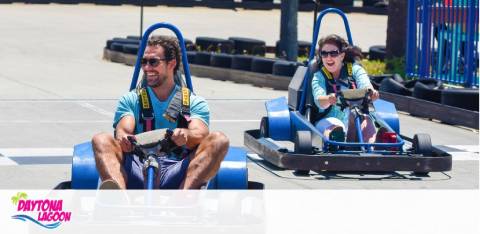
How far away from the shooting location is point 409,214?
807cm

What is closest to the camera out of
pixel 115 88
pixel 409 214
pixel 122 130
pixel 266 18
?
pixel 122 130

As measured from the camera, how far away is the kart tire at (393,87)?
1580 cm

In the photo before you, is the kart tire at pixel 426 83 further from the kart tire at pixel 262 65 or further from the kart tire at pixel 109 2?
the kart tire at pixel 109 2

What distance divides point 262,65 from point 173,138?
12.3 m

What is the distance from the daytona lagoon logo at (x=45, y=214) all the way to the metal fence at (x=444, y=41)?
10287 millimetres

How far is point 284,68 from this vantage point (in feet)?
60.3

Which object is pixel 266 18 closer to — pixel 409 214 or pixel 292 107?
pixel 292 107

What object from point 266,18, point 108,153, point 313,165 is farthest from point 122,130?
point 266,18

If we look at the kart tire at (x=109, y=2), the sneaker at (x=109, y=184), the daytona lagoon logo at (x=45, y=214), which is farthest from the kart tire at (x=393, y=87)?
the kart tire at (x=109, y=2)

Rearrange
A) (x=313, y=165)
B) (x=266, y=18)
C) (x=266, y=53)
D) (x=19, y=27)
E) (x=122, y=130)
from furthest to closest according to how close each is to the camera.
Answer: (x=266, y=18) < (x=19, y=27) < (x=266, y=53) < (x=313, y=165) < (x=122, y=130)

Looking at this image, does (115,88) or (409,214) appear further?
(115,88)

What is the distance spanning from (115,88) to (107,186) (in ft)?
37.0

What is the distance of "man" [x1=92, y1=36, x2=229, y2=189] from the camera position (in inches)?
266

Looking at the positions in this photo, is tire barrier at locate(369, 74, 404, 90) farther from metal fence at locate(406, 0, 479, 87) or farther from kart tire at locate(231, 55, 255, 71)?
kart tire at locate(231, 55, 255, 71)
